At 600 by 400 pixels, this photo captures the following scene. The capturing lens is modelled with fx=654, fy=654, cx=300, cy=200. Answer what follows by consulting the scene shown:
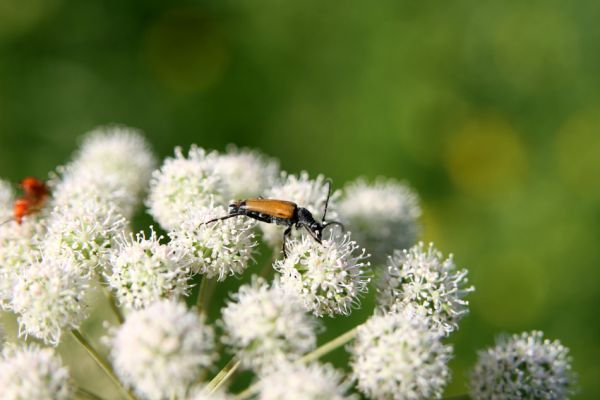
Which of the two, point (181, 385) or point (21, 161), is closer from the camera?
point (181, 385)

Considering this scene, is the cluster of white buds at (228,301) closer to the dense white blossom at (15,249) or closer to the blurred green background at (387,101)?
the dense white blossom at (15,249)

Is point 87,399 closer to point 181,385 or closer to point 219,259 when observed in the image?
point 181,385

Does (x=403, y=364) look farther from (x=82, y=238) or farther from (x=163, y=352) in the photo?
(x=82, y=238)

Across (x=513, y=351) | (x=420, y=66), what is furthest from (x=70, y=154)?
(x=513, y=351)

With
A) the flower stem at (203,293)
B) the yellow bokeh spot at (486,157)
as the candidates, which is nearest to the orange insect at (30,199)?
the flower stem at (203,293)

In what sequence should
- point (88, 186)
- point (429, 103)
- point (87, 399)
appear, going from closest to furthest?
point (87, 399), point (88, 186), point (429, 103)

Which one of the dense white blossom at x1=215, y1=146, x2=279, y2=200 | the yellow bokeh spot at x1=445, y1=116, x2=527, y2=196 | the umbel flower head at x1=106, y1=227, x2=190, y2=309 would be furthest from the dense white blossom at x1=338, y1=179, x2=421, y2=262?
the yellow bokeh spot at x1=445, y1=116, x2=527, y2=196

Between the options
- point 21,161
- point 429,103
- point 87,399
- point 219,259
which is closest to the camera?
point 87,399
